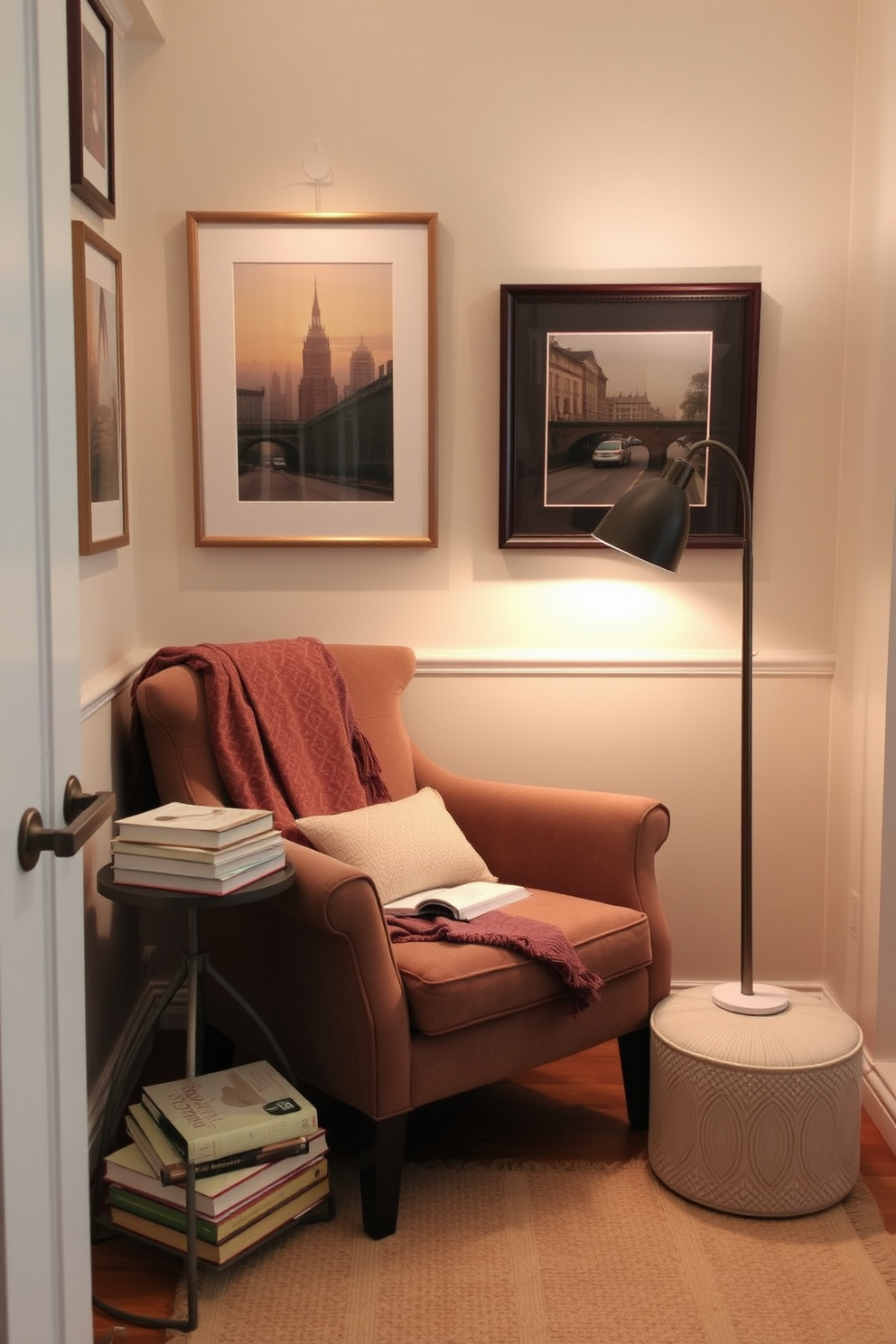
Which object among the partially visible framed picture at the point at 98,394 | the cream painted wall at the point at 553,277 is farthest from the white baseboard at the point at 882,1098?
the partially visible framed picture at the point at 98,394

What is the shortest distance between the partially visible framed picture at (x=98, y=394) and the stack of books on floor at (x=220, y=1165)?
1.12 meters

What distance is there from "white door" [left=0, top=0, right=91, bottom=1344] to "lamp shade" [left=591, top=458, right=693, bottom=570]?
4.07 ft

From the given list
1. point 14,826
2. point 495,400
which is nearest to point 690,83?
point 495,400

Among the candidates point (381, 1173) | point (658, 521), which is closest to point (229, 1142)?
point (381, 1173)

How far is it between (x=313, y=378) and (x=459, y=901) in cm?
138

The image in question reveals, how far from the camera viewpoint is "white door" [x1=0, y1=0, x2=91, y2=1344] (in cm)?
128

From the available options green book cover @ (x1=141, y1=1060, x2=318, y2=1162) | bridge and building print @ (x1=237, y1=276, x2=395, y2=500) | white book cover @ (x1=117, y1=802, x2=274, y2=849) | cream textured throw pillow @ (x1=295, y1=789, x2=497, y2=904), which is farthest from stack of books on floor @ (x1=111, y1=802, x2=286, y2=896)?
bridge and building print @ (x1=237, y1=276, x2=395, y2=500)

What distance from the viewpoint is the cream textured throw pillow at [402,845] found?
2.65 metres

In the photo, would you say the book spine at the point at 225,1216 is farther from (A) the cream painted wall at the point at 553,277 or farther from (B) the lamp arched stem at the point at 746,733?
(A) the cream painted wall at the point at 553,277

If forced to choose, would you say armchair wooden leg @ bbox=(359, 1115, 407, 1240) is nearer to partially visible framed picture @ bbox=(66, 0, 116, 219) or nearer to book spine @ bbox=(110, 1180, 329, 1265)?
book spine @ bbox=(110, 1180, 329, 1265)

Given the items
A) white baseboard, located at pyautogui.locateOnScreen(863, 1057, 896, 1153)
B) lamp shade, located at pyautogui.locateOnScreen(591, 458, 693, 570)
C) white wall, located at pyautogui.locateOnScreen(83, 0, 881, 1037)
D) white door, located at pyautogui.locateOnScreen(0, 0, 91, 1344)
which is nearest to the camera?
white door, located at pyautogui.locateOnScreen(0, 0, 91, 1344)

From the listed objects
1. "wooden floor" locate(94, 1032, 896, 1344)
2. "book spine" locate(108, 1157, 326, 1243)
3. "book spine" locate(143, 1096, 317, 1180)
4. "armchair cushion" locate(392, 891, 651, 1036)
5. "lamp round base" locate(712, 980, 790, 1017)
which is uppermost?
"armchair cushion" locate(392, 891, 651, 1036)

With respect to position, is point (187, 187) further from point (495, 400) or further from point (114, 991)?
point (114, 991)

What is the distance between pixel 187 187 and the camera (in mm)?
3146
